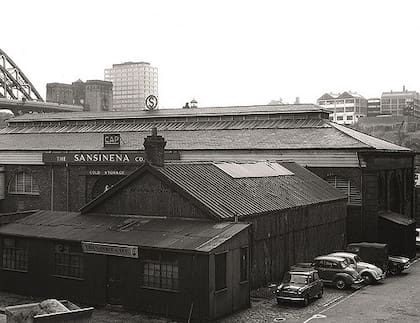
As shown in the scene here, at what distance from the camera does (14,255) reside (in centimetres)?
2678

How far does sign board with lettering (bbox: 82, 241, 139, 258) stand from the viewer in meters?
22.5

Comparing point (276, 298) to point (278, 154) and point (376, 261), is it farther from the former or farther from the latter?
point (278, 154)

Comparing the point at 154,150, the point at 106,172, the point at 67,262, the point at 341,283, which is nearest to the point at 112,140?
the point at 106,172

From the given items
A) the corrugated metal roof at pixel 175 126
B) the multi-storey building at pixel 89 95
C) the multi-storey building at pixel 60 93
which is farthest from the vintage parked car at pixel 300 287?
the multi-storey building at pixel 60 93

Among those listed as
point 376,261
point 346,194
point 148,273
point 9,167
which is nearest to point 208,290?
point 148,273

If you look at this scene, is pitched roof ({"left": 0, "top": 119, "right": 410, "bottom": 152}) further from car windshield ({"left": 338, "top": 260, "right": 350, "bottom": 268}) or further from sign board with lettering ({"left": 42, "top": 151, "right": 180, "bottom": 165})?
car windshield ({"left": 338, "top": 260, "right": 350, "bottom": 268})

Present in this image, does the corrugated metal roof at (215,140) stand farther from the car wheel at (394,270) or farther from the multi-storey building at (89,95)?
the multi-storey building at (89,95)

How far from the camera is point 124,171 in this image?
4481cm

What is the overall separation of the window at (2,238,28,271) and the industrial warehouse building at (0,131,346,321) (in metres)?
0.05

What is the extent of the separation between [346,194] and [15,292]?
23973 millimetres

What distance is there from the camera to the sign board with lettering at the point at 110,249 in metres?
22.5

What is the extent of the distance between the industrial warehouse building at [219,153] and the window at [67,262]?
19083mm

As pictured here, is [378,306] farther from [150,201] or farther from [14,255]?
[14,255]

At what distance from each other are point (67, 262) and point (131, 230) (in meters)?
3.35
